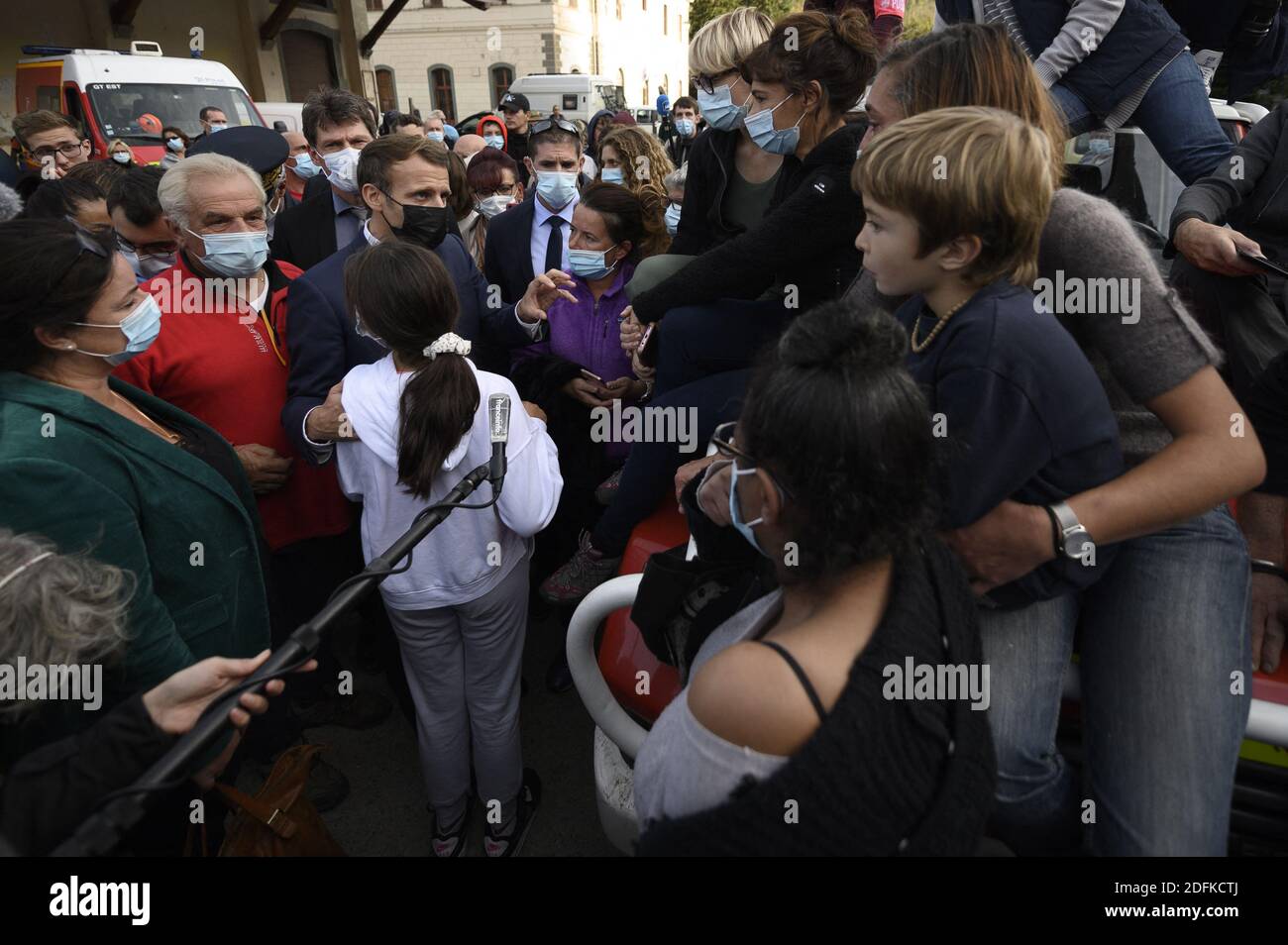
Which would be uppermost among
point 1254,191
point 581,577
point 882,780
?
point 1254,191

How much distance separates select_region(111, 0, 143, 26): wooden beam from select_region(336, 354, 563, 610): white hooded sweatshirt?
20.0 meters

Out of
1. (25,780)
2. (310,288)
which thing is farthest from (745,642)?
(310,288)

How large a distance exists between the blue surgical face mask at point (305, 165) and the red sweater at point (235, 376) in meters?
3.45

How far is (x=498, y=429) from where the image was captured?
1501mm

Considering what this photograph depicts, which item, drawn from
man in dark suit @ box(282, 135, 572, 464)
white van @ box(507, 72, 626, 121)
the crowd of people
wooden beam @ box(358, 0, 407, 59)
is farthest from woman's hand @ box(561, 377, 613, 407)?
wooden beam @ box(358, 0, 407, 59)

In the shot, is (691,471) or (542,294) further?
(542,294)

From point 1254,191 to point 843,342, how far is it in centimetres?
214

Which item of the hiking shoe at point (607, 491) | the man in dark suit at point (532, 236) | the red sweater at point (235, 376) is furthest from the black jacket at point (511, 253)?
the hiking shoe at point (607, 491)

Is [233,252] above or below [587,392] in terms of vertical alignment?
above

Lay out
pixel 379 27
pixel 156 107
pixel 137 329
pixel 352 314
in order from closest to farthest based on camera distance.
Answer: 1. pixel 137 329
2. pixel 352 314
3. pixel 156 107
4. pixel 379 27

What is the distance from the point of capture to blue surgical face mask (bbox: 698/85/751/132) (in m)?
2.74

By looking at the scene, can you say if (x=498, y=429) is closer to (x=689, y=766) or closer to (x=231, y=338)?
(x=689, y=766)

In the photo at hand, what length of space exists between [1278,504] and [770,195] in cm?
164

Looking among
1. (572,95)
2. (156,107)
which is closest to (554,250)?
(156,107)
